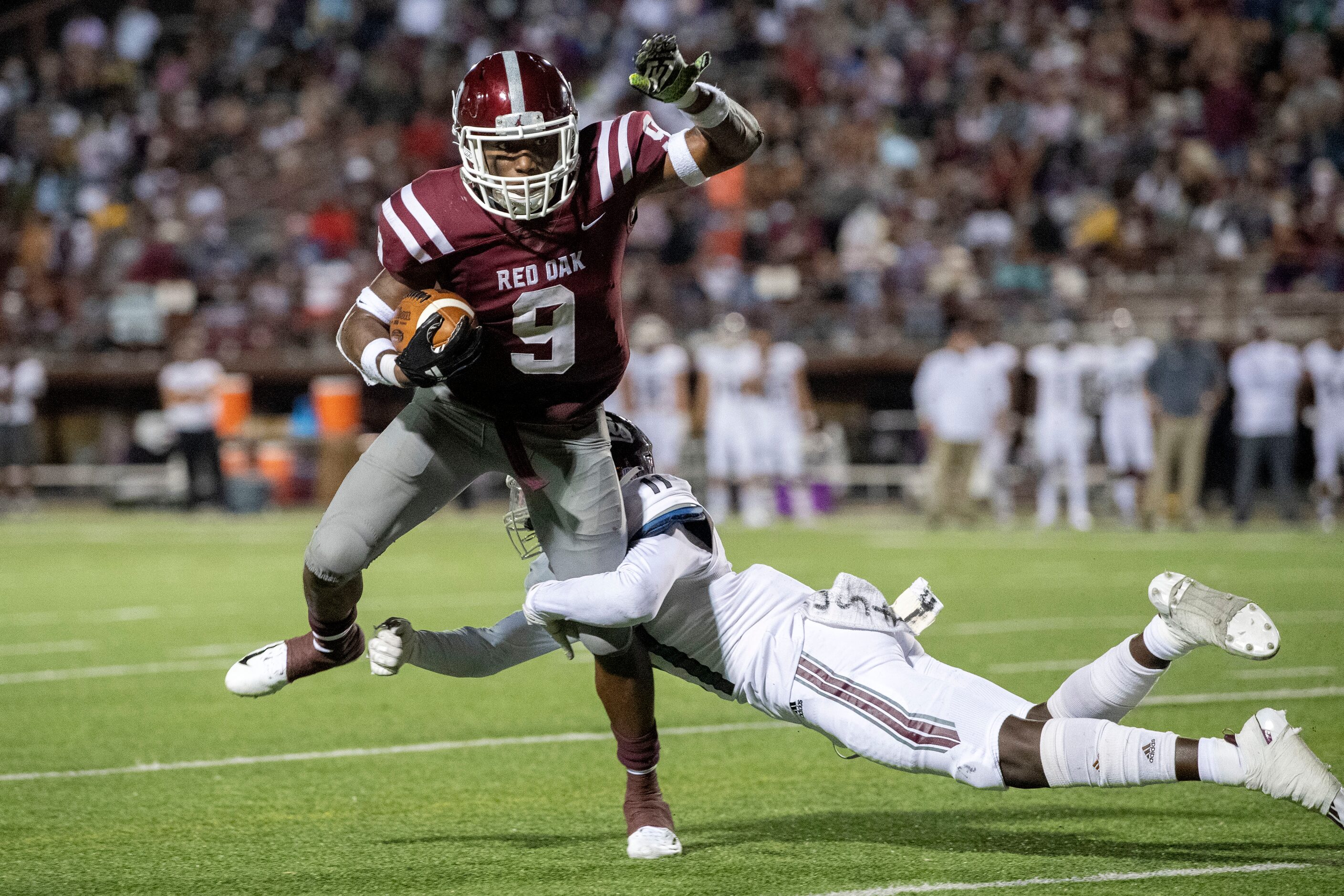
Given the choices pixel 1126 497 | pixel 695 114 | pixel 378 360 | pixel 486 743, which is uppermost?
pixel 695 114

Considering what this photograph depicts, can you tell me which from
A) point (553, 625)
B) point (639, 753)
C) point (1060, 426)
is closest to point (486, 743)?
point (639, 753)

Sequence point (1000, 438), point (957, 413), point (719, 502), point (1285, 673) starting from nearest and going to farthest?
point (1285, 673) → point (957, 413) → point (1000, 438) → point (719, 502)

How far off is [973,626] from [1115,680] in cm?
397

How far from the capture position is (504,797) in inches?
173

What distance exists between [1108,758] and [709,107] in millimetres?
1724

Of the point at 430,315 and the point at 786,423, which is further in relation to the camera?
the point at 786,423

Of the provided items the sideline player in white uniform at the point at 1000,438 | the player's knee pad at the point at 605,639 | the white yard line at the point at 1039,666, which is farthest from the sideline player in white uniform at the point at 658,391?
the player's knee pad at the point at 605,639

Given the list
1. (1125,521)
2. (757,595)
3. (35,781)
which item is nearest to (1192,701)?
(757,595)

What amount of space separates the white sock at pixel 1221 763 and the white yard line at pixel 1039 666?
302 cm

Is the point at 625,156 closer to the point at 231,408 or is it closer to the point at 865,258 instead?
the point at 865,258

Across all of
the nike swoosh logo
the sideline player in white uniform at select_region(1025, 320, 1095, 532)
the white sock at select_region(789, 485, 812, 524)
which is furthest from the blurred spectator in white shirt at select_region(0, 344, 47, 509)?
the nike swoosh logo

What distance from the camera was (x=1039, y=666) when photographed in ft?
20.7

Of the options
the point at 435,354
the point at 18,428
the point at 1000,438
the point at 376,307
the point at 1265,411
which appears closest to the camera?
the point at 435,354

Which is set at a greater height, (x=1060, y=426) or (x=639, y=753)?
(x=639, y=753)
